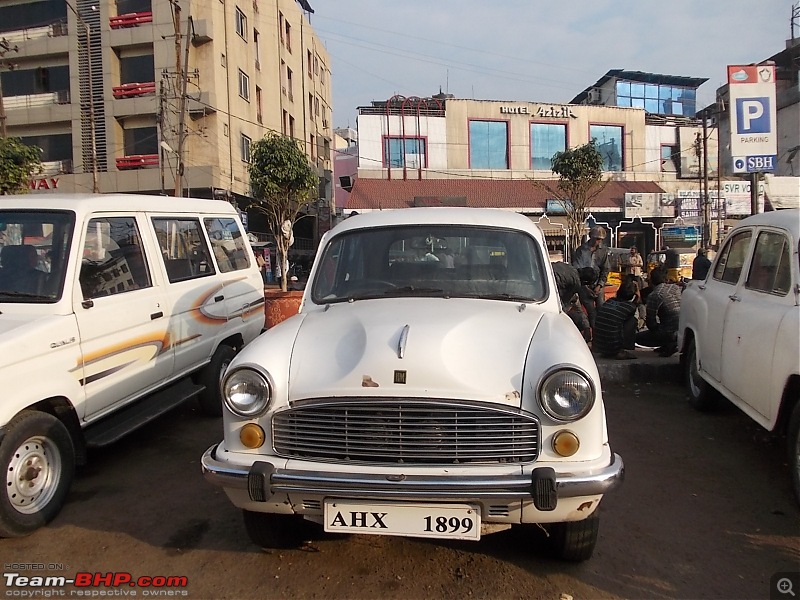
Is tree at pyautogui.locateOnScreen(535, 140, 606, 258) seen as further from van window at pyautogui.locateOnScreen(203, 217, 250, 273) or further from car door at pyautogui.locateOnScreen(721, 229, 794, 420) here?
car door at pyautogui.locateOnScreen(721, 229, 794, 420)

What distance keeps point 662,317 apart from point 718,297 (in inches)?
80.9

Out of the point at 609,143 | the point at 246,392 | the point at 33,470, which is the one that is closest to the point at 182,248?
the point at 33,470

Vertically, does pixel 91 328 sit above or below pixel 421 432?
above

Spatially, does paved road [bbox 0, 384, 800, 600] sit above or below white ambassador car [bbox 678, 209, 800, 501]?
below

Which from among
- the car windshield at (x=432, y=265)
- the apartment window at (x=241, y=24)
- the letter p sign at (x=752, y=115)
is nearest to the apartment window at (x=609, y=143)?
the apartment window at (x=241, y=24)

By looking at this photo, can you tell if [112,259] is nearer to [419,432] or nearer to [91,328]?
[91,328]

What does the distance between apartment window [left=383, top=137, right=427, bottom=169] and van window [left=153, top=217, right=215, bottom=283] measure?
75.4ft

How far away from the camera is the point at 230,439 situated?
108 inches

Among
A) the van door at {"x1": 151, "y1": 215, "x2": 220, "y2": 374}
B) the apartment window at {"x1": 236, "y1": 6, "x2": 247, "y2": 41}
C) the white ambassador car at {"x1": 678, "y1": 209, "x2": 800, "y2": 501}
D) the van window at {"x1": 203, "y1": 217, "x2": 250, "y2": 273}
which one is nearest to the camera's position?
the white ambassador car at {"x1": 678, "y1": 209, "x2": 800, "y2": 501}

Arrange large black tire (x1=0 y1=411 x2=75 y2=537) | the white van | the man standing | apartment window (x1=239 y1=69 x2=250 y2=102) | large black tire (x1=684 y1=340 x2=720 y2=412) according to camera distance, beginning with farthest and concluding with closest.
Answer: apartment window (x1=239 y1=69 x2=250 y2=102), the man standing, large black tire (x1=684 y1=340 x2=720 y2=412), the white van, large black tire (x1=0 y1=411 x2=75 y2=537)

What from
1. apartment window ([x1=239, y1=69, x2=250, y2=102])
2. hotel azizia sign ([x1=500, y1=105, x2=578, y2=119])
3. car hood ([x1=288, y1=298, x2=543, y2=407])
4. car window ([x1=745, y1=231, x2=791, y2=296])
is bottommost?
car hood ([x1=288, y1=298, x2=543, y2=407])

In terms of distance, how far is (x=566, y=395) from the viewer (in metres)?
2.54

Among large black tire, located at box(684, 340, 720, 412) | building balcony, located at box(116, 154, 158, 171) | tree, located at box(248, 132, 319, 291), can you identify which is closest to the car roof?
large black tire, located at box(684, 340, 720, 412)

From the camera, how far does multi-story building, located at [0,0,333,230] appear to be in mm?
23672
